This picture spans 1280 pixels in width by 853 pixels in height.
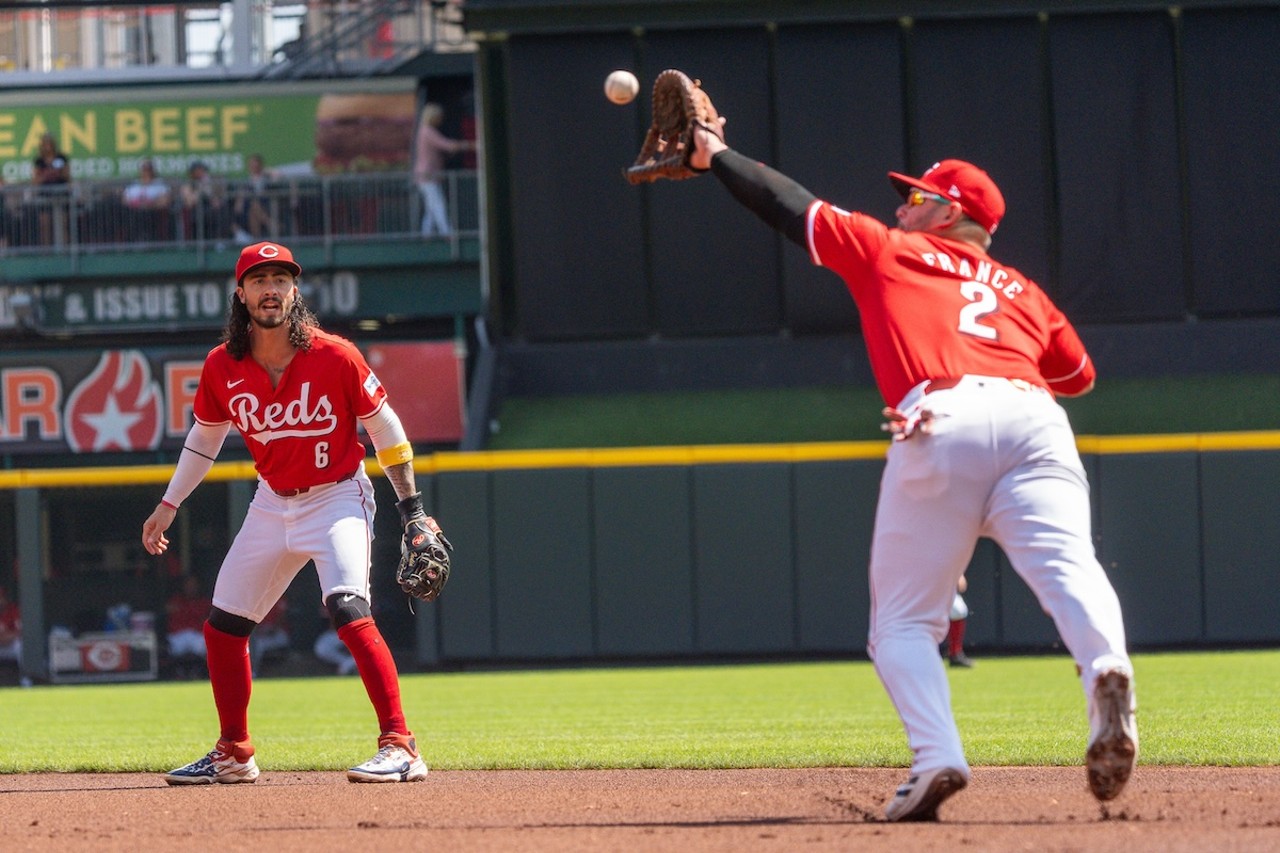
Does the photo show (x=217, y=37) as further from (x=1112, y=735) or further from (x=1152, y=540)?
(x=1112, y=735)

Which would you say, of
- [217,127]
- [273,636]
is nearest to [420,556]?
[273,636]

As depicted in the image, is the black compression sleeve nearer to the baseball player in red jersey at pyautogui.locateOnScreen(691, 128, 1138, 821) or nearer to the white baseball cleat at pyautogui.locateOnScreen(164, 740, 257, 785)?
Answer: the baseball player in red jersey at pyautogui.locateOnScreen(691, 128, 1138, 821)

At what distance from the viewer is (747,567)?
1631 cm

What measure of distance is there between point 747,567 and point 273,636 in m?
4.57

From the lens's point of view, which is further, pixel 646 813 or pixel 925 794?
pixel 646 813

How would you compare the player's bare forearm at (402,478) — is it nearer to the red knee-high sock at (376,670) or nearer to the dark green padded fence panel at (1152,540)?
the red knee-high sock at (376,670)

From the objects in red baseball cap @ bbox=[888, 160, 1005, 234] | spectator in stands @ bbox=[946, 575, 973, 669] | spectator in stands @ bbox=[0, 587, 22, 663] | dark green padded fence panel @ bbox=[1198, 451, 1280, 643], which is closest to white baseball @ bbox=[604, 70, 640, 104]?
red baseball cap @ bbox=[888, 160, 1005, 234]

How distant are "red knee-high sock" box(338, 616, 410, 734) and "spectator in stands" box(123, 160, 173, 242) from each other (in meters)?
15.9

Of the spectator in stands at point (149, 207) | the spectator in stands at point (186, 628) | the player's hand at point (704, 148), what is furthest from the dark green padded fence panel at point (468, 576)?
the player's hand at point (704, 148)

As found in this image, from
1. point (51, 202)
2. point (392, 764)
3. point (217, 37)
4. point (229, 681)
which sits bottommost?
point (392, 764)

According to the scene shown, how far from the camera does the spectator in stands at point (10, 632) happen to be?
674 inches

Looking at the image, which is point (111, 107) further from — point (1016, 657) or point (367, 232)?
point (1016, 657)

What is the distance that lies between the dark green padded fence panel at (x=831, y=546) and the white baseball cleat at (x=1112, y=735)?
11788 mm

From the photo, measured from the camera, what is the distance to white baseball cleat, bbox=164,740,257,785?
637 centimetres
